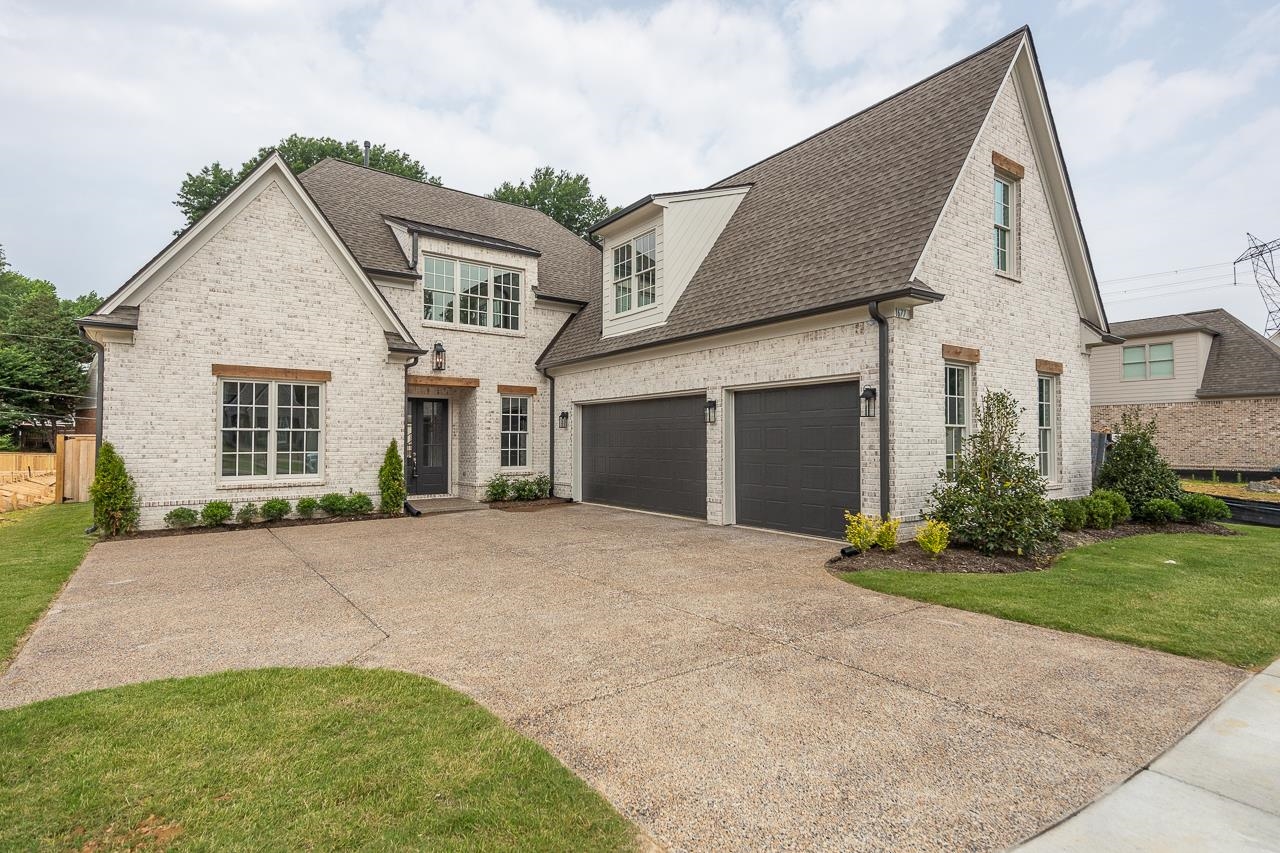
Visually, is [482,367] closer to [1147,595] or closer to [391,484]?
[391,484]

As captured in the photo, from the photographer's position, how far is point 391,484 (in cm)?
1279

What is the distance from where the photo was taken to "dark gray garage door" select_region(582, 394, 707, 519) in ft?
40.4

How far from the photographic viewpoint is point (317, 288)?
40.3 feet

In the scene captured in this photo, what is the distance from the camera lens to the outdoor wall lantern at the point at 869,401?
8945 millimetres

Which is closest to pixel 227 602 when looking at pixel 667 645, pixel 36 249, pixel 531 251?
pixel 667 645

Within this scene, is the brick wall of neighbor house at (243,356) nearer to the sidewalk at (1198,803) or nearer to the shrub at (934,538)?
the shrub at (934,538)

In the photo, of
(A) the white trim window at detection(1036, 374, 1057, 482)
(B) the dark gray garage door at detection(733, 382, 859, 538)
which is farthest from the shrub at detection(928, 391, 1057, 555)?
(A) the white trim window at detection(1036, 374, 1057, 482)

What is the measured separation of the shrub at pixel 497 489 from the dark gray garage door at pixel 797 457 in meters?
6.41

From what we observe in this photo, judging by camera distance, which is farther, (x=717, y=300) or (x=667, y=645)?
(x=717, y=300)

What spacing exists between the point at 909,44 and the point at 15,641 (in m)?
16.1

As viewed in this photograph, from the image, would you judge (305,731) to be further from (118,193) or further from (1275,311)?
(1275,311)

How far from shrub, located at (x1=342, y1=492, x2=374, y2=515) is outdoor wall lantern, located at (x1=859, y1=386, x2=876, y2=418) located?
31.7 ft

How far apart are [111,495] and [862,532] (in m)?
11.9

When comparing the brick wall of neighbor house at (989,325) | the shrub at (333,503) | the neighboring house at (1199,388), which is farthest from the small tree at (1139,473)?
the shrub at (333,503)
